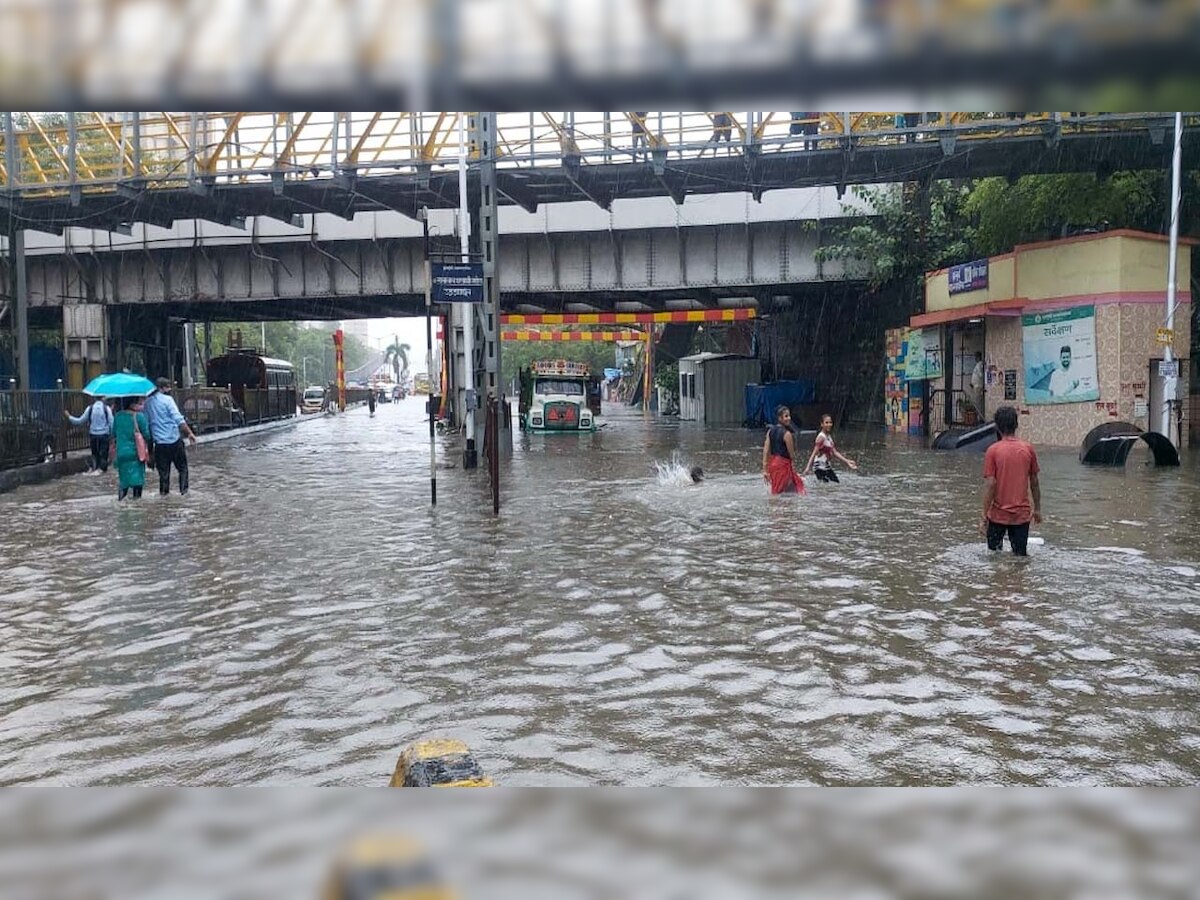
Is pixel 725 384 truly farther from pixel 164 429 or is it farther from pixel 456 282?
pixel 456 282

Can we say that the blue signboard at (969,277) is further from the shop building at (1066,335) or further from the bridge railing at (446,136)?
Answer: the bridge railing at (446,136)

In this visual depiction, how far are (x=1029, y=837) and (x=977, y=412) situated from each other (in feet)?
100

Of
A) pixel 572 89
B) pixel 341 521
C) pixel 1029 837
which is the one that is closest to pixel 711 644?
pixel 1029 837

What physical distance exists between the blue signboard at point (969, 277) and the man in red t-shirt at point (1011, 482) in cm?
2073

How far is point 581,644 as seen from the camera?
7.19 m

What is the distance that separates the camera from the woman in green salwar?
15.2m

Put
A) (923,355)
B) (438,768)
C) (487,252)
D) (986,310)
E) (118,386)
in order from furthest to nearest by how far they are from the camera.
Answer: (923,355) < (986,310) < (487,252) < (118,386) < (438,768)

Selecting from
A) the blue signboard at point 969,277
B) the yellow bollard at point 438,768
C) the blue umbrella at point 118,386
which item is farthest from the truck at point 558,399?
the yellow bollard at point 438,768

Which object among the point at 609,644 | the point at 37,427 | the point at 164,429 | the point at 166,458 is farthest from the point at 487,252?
the point at 609,644

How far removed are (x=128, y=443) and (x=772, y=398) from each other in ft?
93.6

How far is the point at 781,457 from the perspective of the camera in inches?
613

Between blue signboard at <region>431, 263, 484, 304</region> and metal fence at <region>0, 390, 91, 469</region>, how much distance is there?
11.3 meters

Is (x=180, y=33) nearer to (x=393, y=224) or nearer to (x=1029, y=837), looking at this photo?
(x=1029, y=837)

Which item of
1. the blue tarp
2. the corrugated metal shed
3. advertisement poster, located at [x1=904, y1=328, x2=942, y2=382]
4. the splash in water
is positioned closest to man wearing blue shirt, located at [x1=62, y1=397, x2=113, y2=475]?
the splash in water
